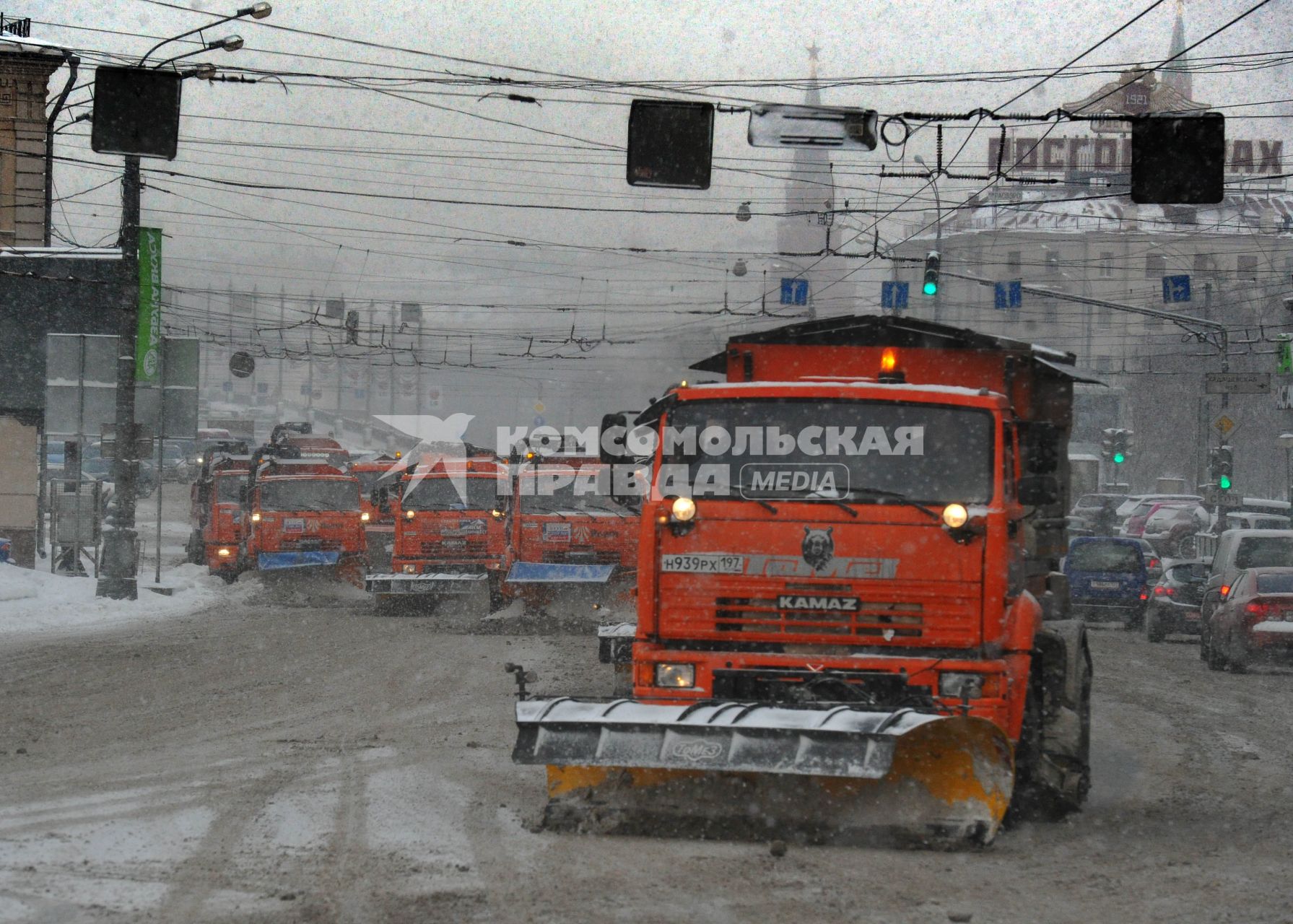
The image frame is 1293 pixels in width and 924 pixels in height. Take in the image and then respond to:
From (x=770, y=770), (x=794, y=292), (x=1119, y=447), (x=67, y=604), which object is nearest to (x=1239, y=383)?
(x=1119, y=447)

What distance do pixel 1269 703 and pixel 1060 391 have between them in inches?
228

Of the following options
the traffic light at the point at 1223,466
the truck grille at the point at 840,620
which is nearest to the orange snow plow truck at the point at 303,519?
the traffic light at the point at 1223,466

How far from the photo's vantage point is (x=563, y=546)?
21.6 metres

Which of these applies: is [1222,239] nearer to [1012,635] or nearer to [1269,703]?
[1269,703]

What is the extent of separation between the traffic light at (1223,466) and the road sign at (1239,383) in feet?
10.4

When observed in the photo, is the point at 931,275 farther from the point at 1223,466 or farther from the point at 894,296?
the point at 894,296

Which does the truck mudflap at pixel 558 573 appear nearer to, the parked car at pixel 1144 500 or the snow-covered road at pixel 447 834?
the snow-covered road at pixel 447 834

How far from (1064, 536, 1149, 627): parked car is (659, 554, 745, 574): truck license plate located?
→ 61.8 feet

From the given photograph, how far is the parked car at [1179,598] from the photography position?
76.0 ft

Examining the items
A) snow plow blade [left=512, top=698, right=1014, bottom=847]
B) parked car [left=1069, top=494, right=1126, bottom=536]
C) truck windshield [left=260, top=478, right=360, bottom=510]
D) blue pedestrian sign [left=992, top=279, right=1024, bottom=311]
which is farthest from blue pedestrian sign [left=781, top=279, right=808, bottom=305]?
snow plow blade [left=512, top=698, right=1014, bottom=847]

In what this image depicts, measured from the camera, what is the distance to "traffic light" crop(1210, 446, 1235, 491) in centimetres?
3384

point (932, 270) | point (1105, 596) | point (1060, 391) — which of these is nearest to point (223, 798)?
point (1060, 391)

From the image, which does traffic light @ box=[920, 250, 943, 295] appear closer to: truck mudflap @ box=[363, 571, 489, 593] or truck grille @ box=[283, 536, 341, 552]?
truck mudflap @ box=[363, 571, 489, 593]

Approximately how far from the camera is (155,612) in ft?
80.3
